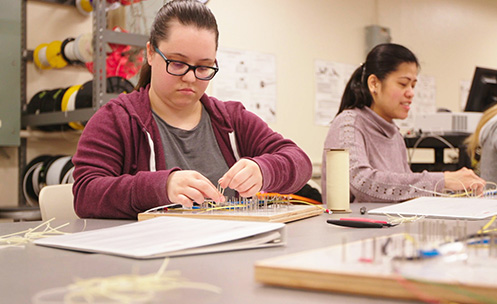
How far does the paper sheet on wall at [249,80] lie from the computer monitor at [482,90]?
1.34 metres

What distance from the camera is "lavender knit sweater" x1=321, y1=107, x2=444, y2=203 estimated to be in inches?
70.4

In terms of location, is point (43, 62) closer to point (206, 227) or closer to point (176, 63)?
point (176, 63)

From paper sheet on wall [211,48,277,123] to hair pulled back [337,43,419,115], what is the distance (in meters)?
1.35

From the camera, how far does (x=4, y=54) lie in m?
2.78

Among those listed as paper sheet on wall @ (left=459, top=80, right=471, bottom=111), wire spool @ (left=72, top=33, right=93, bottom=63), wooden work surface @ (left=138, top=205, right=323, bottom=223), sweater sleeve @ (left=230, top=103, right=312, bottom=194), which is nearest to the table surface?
wooden work surface @ (left=138, top=205, right=323, bottom=223)

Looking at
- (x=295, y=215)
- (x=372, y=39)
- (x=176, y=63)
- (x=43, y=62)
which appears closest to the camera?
(x=295, y=215)

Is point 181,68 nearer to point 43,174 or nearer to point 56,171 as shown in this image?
point 56,171

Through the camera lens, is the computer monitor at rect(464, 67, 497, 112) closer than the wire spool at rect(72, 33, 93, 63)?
No

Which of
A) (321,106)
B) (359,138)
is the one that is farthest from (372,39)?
(359,138)

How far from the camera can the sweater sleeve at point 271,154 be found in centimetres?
132

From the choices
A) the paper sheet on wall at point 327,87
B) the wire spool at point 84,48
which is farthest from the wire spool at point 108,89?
the paper sheet on wall at point 327,87

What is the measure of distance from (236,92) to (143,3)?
1.04 metres

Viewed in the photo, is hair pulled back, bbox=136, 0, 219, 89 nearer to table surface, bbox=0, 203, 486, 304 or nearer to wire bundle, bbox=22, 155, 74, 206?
table surface, bbox=0, 203, 486, 304

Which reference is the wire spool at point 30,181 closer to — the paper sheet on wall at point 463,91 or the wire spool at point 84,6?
the wire spool at point 84,6
